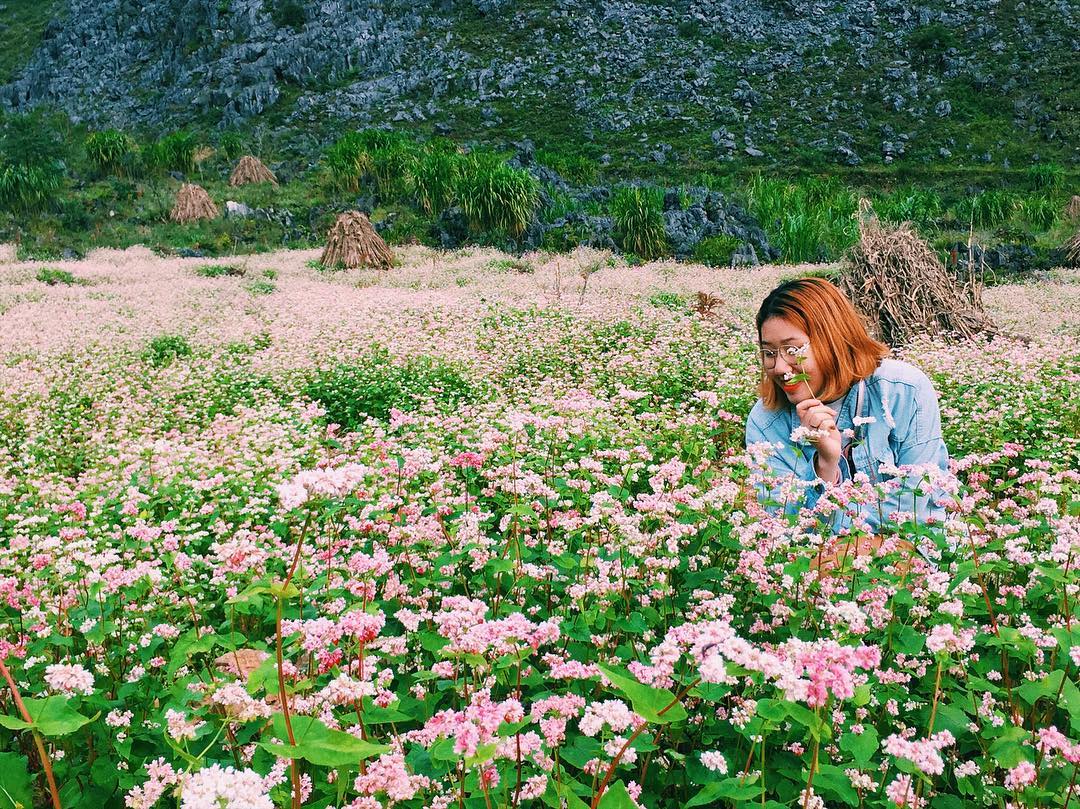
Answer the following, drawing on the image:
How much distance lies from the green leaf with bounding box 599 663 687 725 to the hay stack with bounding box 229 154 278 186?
36.8m

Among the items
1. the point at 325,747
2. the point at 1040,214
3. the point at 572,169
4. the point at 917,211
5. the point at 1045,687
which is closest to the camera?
the point at 325,747

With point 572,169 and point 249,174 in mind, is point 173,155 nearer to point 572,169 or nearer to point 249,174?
point 249,174

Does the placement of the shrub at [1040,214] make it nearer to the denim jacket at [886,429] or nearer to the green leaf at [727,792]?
the denim jacket at [886,429]

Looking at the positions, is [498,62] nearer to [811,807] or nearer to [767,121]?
[767,121]

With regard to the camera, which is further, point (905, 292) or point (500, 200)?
point (500, 200)

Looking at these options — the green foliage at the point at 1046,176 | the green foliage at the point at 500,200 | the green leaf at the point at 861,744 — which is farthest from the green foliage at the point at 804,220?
the green leaf at the point at 861,744

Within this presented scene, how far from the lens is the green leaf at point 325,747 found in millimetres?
1363

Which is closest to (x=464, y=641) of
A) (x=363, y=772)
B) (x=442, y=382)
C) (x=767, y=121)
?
(x=363, y=772)

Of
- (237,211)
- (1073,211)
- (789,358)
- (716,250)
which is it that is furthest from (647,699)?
(1073,211)

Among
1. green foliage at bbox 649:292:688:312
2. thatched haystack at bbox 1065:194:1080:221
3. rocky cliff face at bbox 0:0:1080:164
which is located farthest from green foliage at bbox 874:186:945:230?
rocky cliff face at bbox 0:0:1080:164

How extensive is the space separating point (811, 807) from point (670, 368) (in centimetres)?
695

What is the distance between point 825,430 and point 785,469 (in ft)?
1.95

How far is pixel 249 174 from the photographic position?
111 ft

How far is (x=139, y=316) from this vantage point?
1409 cm
